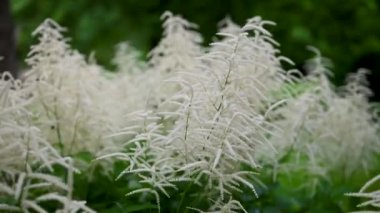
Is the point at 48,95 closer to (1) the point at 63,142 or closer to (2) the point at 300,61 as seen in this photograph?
(1) the point at 63,142

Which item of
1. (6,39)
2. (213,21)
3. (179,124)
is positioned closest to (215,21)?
(213,21)

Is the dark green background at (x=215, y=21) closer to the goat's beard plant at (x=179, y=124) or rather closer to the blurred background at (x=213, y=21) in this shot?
the blurred background at (x=213, y=21)

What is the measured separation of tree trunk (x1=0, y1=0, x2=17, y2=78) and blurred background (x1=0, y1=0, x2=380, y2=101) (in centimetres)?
249

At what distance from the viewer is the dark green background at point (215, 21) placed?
507cm

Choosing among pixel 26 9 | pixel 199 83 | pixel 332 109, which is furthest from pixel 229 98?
pixel 26 9

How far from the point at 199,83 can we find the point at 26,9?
4091mm

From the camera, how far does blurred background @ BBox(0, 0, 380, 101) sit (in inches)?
199

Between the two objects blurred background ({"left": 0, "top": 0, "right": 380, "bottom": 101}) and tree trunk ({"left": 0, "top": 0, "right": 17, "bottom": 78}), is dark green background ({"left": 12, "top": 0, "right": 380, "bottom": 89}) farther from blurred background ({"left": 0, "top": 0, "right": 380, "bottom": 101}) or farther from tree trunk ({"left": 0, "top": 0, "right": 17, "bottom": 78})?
tree trunk ({"left": 0, "top": 0, "right": 17, "bottom": 78})

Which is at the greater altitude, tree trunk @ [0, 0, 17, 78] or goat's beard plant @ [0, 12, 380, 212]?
tree trunk @ [0, 0, 17, 78]

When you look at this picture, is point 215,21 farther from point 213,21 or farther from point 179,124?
point 179,124

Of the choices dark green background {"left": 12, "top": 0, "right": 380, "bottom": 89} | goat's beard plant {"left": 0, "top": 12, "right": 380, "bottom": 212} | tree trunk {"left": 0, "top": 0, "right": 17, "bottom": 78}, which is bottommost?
goat's beard plant {"left": 0, "top": 12, "right": 380, "bottom": 212}

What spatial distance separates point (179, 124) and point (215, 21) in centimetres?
399

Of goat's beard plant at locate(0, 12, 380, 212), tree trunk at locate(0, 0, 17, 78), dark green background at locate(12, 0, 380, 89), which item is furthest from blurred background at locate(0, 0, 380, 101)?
tree trunk at locate(0, 0, 17, 78)

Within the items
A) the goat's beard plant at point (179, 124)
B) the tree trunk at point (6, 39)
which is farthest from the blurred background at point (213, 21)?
the tree trunk at point (6, 39)
